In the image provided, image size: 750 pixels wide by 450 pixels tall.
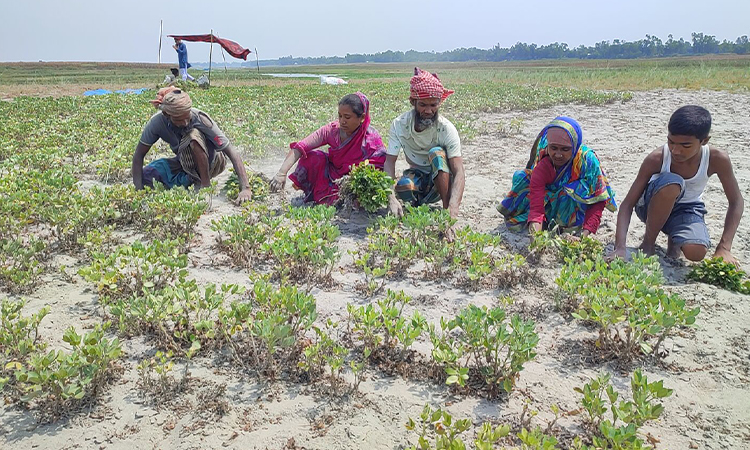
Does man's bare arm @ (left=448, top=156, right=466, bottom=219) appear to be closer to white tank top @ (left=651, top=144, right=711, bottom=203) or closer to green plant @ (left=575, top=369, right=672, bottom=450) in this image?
white tank top @ (left=651, top=144, right=711, bottom=203)

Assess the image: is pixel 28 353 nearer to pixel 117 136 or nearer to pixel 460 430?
pixel 460 430

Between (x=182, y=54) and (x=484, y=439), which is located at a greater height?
(x=182, y=54)

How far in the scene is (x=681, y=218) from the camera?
381 centimetres

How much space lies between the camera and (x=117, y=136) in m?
A: 7.46

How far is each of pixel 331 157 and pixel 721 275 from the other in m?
3.16

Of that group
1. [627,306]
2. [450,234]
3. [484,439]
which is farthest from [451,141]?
[484,439]

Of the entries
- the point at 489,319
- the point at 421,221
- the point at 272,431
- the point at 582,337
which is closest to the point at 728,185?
the point at 582,337

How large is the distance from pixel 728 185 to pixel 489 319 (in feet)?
7.84

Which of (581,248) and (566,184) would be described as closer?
(581,248)

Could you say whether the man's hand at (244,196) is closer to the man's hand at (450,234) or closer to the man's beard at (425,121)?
the man's beard at (425,121)

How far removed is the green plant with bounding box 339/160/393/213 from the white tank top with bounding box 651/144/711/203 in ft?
6.48

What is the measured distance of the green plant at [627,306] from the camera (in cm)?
250

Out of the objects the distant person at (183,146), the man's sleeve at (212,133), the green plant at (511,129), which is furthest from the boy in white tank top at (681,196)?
the green plant at (511,129)

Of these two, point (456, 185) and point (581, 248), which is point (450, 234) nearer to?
point (456, 185)
